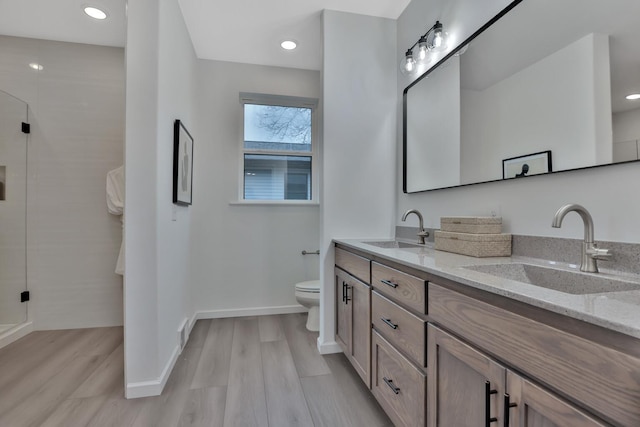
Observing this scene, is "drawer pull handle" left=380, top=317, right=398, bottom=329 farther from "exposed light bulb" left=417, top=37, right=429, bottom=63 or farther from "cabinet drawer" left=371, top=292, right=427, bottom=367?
"exposed light bulb" left=417, top=37, right=429, bottom=63

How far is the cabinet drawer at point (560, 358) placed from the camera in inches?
21.0

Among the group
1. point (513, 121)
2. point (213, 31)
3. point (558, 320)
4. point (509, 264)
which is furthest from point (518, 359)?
point (213, 31)

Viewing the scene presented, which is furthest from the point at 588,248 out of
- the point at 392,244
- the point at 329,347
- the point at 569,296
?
the point at 329,347

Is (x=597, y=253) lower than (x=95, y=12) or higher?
lower

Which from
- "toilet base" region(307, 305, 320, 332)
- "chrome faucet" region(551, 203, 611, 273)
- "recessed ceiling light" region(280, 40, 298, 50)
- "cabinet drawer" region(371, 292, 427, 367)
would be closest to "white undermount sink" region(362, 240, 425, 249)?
"cabinet drawer" region(371, 292, 427, 367)

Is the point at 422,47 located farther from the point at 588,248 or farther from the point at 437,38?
the point at 588,248

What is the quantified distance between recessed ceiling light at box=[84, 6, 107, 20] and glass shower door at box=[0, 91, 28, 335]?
97 centimetres

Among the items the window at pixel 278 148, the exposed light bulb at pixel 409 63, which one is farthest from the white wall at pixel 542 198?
the window at pixel 278 148

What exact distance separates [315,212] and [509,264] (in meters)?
2.25

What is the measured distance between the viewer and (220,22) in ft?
8.11

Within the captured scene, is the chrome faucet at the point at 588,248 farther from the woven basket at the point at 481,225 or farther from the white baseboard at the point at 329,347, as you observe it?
the white baseboard at the point at 329,347

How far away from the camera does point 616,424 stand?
21.4 inches

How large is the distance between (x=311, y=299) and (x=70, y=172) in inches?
96.5

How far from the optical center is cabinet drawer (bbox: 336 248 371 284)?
1.71 m
